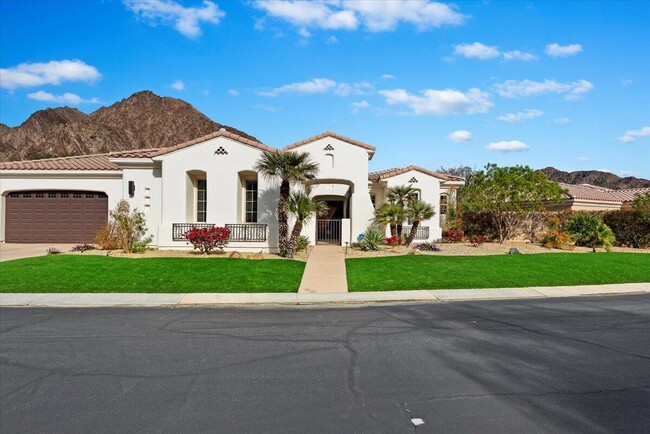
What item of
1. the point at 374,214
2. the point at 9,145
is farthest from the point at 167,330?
the point at 9,145

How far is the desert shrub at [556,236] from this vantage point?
905 inches

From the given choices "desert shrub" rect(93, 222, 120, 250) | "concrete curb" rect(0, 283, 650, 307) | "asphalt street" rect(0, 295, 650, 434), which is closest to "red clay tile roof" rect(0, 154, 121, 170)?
"desert shrub" rect(93, 222, 120, 250)

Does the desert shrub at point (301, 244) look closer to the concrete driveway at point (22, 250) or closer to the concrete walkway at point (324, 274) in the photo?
the concrete walkway at point (324, 274)

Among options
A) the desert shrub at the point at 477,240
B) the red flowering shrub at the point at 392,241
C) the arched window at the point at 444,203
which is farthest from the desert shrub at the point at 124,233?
the arched window at the point at 444,203

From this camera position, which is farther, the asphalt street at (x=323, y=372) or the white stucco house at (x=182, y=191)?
the white stucco house at (x=182, y=191)

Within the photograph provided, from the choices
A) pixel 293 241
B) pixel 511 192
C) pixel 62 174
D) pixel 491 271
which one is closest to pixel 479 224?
pixel 511 192

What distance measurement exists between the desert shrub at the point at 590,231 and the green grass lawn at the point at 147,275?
50.8 ft

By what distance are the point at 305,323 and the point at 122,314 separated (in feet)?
13.2

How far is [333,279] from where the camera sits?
47.8 ft

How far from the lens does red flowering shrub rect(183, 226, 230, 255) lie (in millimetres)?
18922

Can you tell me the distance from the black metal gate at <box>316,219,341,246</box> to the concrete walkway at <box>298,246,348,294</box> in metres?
4.51

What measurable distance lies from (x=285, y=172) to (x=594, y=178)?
84.4 meters

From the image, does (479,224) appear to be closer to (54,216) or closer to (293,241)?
(293,241)

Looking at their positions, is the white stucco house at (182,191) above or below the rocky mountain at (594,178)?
below
